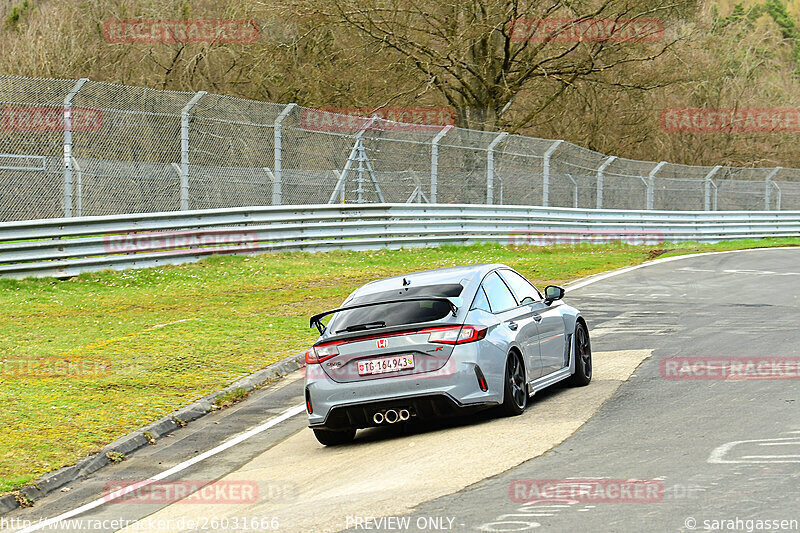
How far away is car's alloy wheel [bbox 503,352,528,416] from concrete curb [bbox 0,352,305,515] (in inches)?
125

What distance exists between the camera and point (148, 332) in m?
14.8

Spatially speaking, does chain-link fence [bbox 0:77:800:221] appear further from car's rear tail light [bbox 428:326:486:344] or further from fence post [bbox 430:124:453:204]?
car's rear tail light [bbox 428:326:486:344]

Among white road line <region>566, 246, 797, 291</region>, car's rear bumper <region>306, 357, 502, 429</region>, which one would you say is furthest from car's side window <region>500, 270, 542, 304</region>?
white road line <region>566, 246, 797, 291</region>

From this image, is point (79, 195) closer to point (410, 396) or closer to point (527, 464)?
point (410, 396)

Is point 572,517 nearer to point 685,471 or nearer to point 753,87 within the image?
point 685,471

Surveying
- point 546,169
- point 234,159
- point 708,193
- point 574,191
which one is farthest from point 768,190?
point 234,159

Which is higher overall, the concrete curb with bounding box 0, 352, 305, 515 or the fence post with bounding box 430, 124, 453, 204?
the fence post with bounding box 430, 124, 453, 204

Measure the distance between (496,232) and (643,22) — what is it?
10694 mm

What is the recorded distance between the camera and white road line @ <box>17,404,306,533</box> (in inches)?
299

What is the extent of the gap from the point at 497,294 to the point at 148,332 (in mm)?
6436

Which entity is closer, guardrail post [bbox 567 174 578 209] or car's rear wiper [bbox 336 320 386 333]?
car's rear wiper [bbox 336 320 386 333]

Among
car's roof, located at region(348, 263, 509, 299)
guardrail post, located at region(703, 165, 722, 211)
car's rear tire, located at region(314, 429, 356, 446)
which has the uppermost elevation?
guardrail post, located at region(703, 165, 722, 211)

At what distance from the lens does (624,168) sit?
33750 mm

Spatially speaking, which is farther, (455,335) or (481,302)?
(481,302)
